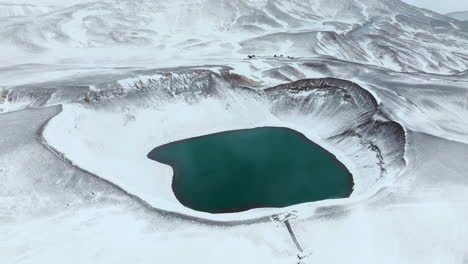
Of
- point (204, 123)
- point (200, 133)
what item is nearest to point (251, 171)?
point (200, 133)

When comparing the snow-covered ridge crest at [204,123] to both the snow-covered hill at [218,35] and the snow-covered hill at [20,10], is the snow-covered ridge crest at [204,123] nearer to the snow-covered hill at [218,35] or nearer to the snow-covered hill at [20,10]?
the snow-covered hill at [218,35]

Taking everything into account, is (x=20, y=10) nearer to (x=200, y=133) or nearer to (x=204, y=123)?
(x=204, y=123)

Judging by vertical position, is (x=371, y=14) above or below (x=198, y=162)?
above

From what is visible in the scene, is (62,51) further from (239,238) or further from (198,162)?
(239,238)

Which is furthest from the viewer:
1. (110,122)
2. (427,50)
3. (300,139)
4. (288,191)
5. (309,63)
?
(427,50)

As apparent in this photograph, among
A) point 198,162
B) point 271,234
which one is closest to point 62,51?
point 198,162

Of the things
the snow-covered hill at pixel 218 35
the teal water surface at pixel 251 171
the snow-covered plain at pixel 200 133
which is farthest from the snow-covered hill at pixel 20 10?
the teal water surface at pixel 251 171

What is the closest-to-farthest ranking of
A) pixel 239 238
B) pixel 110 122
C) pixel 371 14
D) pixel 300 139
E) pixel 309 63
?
pixel 239 238 → pixel 110 122 → pixel 300 139 → pixel 309 63 → pixel 371 14
